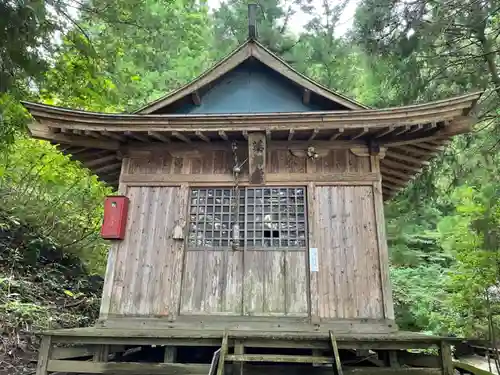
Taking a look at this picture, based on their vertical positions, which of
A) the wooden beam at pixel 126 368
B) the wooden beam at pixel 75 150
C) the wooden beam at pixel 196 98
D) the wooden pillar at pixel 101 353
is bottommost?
the wooden beam at pixel 126 368

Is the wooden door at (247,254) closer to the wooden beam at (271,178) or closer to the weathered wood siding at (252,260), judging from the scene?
the weathered wood siding at (252,260)

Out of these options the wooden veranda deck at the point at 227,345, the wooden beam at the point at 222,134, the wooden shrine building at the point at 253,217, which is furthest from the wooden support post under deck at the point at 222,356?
the wooden beam at the point at 222,134

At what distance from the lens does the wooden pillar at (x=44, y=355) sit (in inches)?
189

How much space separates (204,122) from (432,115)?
333 centimetres

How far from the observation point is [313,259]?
5793mm

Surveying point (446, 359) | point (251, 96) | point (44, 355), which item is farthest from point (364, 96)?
point (44, 355)

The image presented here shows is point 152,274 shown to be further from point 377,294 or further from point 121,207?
point 377,294

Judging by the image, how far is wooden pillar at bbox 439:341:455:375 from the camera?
4691 millimetres

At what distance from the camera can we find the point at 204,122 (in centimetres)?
579

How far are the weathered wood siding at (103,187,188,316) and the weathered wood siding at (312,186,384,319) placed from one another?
7.20ft

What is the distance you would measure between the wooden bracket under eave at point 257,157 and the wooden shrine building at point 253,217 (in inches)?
0.8

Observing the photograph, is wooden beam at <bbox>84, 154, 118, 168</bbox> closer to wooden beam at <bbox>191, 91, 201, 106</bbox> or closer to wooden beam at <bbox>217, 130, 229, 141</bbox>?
wooden beam at <bbox>191, 91, 201, 106</bbox>

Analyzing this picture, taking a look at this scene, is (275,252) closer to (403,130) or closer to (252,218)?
(252,218)

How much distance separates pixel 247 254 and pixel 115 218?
2153 millimetres
